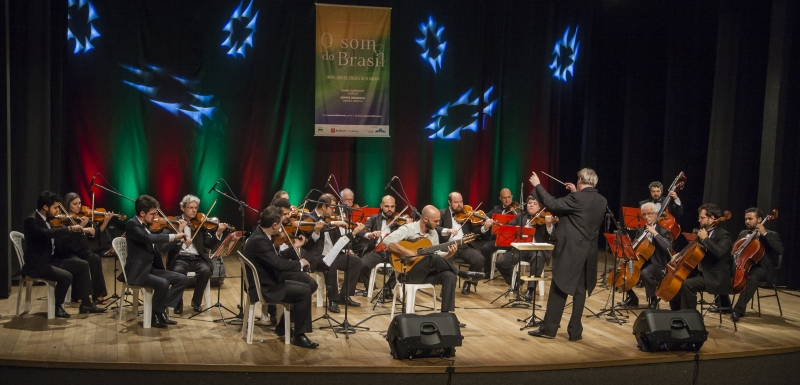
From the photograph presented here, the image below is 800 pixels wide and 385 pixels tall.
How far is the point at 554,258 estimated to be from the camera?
19.8 ft

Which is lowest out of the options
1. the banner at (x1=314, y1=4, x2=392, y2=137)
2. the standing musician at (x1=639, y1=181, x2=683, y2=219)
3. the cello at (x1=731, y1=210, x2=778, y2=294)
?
the cello at (x1=731, y1=210, x2=778, y2=294)

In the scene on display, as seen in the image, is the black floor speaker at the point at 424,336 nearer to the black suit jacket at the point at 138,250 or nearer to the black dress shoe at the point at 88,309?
the black suit jacket at the point at 138,250

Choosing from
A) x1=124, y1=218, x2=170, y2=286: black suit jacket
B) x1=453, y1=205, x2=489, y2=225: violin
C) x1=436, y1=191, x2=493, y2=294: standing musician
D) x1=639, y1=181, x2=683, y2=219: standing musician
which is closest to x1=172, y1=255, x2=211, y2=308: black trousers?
x1=124, y1=218, x2=170, y2=286: black suit jacket

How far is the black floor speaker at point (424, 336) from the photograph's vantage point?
17.5 ft

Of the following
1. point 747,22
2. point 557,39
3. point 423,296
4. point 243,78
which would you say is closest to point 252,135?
point 243,78

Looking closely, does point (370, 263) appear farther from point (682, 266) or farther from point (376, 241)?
point (682, 266)

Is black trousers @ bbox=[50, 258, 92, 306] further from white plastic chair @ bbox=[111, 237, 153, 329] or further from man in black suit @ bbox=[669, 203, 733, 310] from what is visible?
man in black suit @ bbox=[669, 203, 733, 310]

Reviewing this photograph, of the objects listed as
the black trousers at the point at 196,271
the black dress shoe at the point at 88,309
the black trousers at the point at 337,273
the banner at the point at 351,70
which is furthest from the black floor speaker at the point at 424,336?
the banner at the point at 351,70

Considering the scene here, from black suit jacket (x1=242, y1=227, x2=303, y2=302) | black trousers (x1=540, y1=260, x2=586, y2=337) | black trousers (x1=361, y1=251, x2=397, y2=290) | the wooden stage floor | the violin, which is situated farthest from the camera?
the violin

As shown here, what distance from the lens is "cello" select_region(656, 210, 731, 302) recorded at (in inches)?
262

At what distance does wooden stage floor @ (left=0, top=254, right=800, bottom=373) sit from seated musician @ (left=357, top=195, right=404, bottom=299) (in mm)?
748

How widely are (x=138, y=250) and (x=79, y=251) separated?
1.19m

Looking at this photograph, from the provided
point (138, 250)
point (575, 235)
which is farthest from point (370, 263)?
point (575, 235)

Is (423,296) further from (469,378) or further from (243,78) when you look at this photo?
(243,78)
